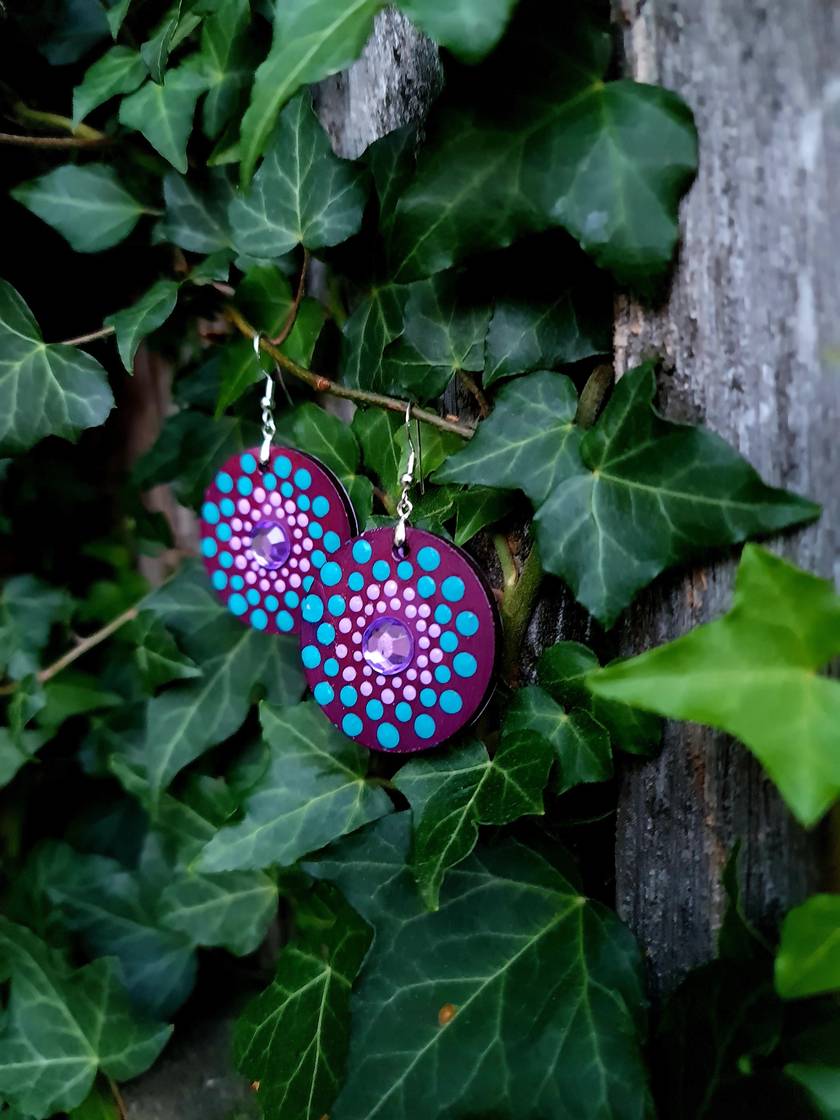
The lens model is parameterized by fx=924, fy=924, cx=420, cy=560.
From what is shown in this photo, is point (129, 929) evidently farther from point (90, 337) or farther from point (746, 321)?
point (746, 321)

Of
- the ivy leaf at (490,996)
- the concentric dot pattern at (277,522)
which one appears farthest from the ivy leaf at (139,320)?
the ivy leaf at (490,996)

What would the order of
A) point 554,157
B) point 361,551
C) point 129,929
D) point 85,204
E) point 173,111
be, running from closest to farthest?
point 554,157, point 361,551, point 173,111, point 85,204, point 129,929

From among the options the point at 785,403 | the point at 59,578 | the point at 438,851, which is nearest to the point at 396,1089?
the point at 438,851

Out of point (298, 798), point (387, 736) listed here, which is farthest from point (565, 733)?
point (298, 798)

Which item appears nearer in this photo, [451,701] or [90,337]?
[451,701]

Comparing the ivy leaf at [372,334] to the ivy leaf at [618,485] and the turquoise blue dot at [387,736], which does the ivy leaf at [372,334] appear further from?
the turquoise blue dot at [387,736]

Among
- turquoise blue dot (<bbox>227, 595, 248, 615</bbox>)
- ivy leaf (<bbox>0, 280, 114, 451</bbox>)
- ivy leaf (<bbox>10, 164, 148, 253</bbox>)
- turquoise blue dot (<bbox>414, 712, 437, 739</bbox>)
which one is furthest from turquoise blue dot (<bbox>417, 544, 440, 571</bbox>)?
ivy leaf (<bbox>10, 164, 148, 253</bbox>)

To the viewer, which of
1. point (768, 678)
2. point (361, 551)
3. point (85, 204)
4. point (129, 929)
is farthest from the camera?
point (129, 929)
